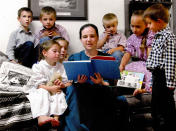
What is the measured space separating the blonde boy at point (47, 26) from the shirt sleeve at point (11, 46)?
281mm

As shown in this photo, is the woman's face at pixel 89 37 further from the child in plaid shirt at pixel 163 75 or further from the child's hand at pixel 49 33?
the child's hand at pixel 49 33

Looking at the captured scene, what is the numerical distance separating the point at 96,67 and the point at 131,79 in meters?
0.64

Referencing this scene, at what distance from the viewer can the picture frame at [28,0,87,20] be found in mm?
2951

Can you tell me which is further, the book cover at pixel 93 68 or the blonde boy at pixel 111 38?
the blonde boy at pixel 111 38

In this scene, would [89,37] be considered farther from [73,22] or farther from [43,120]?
[73,22]

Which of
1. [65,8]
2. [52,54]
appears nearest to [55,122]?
[52,54]

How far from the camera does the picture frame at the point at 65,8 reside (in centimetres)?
295

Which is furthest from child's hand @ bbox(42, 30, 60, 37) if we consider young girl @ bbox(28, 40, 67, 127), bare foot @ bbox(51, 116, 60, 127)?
bare foot @ bbox(51, 116, 60, 127)

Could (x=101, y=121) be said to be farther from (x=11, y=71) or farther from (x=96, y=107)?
(x=11, y=71)

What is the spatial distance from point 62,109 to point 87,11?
1745mm

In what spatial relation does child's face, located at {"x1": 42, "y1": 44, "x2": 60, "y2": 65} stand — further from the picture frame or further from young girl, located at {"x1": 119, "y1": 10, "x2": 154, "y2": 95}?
the picture frame

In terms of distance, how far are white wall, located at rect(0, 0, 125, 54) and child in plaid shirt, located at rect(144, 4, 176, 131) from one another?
1.43m

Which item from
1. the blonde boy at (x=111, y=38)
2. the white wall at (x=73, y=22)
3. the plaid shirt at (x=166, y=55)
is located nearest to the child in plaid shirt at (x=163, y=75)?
the plaid shirt at (x=166, y=55)

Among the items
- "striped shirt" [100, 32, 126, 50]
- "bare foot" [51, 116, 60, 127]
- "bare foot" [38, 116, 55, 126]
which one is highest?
"striped shirt" [100, 32, 126, 50]
